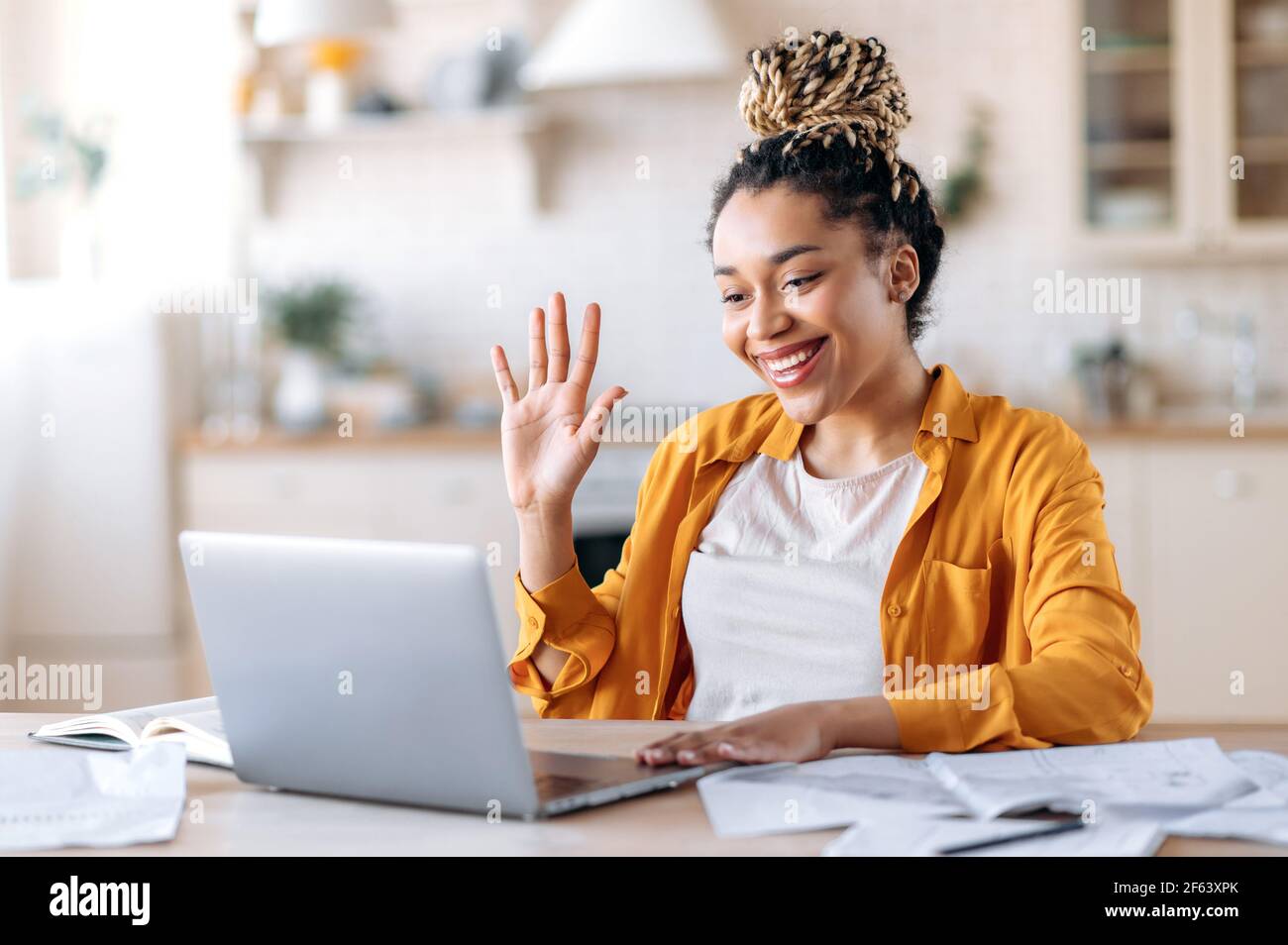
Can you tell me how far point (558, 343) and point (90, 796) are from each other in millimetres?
758

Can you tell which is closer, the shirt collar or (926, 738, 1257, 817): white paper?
(926, 738, 1257, 817): white paper

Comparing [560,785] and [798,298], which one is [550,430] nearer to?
[798,298]

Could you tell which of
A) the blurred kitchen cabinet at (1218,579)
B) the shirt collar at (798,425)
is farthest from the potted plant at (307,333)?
the shirt collar at (798,425)

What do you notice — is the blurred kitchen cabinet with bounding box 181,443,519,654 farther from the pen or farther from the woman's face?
the pen

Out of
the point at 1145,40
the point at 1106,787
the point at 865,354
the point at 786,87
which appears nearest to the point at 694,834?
the point at 1106,787

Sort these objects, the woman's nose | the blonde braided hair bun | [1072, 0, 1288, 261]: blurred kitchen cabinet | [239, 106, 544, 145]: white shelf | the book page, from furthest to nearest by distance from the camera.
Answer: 1. [239, 106, 544, 145]: white shelf
2. [1072, 0, 1288, 261]: blurred kitchen cabinet
3. the blonde braided hair bun
4. the woman's nose
5. the book page

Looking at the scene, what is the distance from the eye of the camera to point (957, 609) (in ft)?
5.34

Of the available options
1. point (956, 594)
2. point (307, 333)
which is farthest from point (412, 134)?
point (956, 594)

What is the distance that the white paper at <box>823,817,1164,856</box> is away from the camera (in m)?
0.96

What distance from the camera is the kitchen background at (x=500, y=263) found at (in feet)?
12.7

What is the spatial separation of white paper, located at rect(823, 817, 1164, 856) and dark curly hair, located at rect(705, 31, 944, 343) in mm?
885

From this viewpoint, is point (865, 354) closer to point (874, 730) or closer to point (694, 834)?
point (874, 730)

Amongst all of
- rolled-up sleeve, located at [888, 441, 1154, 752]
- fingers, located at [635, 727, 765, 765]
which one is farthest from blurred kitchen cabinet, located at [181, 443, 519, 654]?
fingers, located at [635, 727, 765, 765]

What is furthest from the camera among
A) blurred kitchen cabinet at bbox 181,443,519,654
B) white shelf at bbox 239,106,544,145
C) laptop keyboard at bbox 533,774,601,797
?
white shelf at bbox 239,106,544,145
